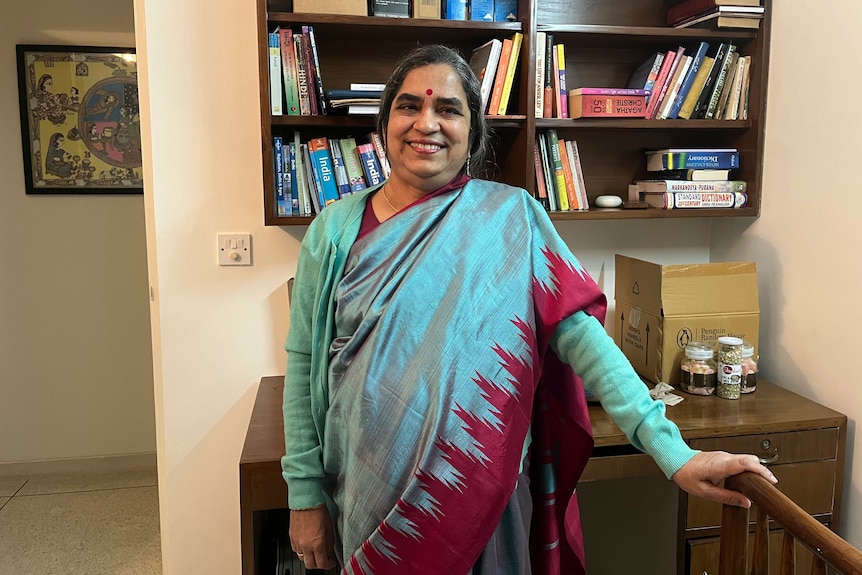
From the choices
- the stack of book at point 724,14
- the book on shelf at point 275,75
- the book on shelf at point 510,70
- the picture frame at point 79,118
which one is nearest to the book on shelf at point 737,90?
the stack of book at point 724,14

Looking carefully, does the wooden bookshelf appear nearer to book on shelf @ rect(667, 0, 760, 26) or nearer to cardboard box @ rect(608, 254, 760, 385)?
book on shelf @ rect(667, 0, 760, 26)

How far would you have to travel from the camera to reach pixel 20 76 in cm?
291

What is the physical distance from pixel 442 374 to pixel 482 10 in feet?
3.89

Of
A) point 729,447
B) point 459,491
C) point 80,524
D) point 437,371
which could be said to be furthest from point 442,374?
point 80,524

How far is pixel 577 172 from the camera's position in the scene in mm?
1984

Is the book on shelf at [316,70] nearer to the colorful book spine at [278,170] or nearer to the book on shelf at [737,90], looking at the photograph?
the colorful book spine at [278,170]

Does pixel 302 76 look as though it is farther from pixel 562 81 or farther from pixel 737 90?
pixel 737 90

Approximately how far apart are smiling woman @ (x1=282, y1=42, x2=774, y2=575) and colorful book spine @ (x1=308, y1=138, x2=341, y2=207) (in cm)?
58

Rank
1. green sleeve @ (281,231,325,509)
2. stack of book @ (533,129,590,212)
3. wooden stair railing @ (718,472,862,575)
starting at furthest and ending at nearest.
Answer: stack of book @ (533,129,590,212), green sleeve @ (281,231,325,509), wooden stair railing @ (718,472,862,575)

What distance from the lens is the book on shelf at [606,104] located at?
188 centimetres

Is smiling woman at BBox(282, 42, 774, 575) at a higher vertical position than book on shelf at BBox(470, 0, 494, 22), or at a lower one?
lower

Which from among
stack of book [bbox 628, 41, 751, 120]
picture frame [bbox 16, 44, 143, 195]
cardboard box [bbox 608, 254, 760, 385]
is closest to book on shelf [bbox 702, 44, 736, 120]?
stack of book [bbox 628, 41, 751, 120]

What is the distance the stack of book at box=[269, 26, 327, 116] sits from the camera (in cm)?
175

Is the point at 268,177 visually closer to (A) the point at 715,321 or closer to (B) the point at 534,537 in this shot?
(B) the point at 534,537
